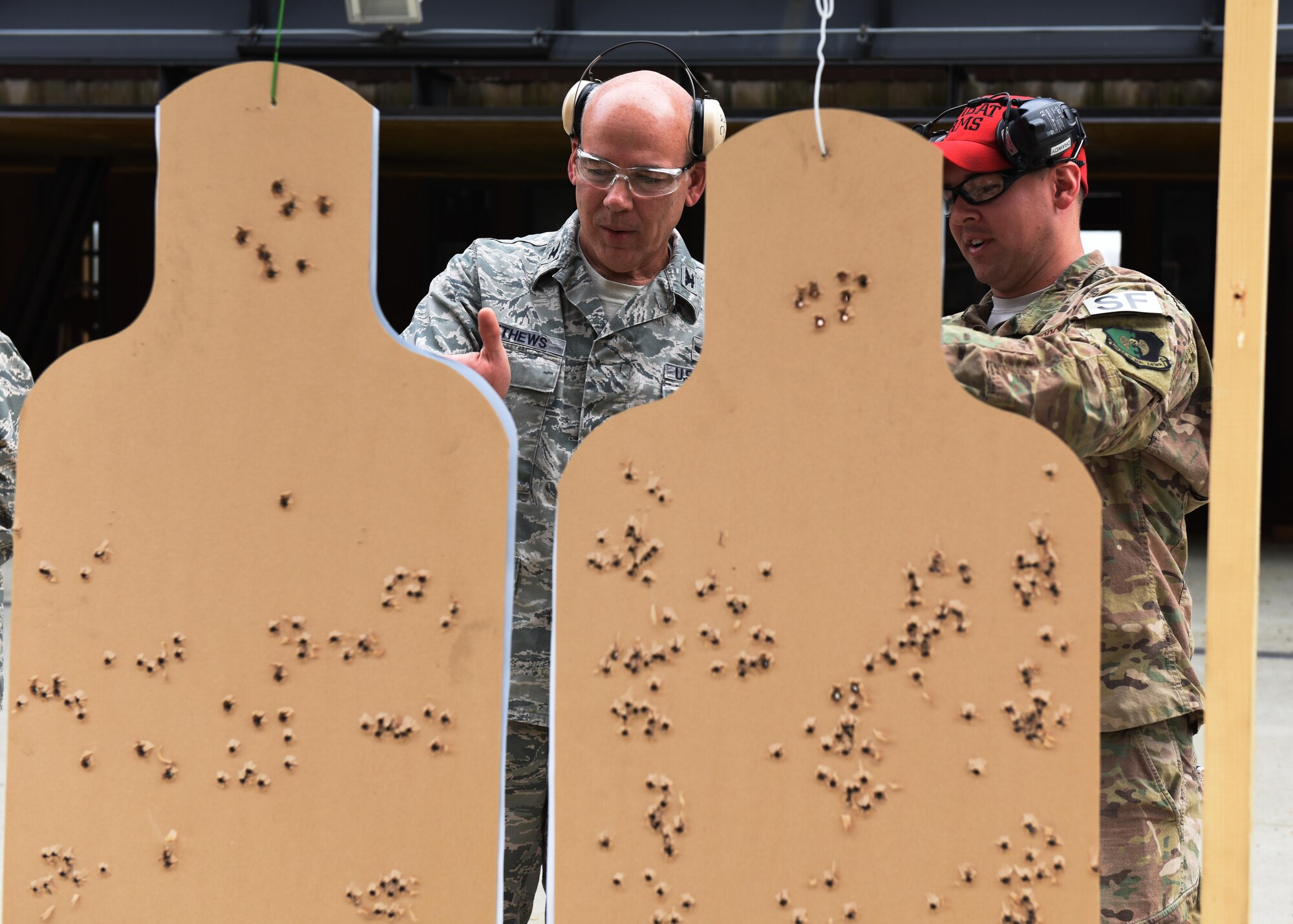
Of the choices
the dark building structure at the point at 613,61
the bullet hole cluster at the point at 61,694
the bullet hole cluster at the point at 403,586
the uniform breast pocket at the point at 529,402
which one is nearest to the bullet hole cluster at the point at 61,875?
the bullet hole cluster at the point at 61,694

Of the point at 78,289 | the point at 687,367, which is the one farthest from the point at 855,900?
the point at 78,289

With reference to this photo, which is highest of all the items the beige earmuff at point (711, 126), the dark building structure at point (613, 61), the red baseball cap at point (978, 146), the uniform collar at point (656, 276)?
the dark building structure at point (613, 61)

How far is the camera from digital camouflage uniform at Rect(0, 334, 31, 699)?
1.90 metres

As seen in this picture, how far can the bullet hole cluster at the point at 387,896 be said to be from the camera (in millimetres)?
956

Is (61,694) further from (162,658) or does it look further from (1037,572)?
(1037,572)

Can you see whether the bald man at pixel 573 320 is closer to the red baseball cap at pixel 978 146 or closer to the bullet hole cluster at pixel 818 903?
the red baseball cap at pixel 978 146

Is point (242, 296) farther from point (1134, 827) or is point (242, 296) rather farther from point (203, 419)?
point (1134, 827)

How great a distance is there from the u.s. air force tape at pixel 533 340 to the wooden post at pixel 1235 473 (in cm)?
88

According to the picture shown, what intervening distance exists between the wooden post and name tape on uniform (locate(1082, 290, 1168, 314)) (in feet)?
0.60

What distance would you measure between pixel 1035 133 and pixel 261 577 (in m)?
0.92

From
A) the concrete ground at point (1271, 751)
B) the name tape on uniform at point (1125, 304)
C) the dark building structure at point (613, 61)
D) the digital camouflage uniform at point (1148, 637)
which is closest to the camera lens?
the name tape on uniform at point (1125, 304)

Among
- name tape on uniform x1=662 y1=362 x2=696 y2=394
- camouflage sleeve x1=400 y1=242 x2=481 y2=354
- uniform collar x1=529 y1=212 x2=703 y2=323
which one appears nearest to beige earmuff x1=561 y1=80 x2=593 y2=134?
uniform collar x1=529 y1=212 x2=703 y2=323

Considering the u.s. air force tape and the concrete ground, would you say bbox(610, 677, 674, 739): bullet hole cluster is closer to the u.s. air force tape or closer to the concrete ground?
the concrete ground

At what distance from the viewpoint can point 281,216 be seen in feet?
3.16
